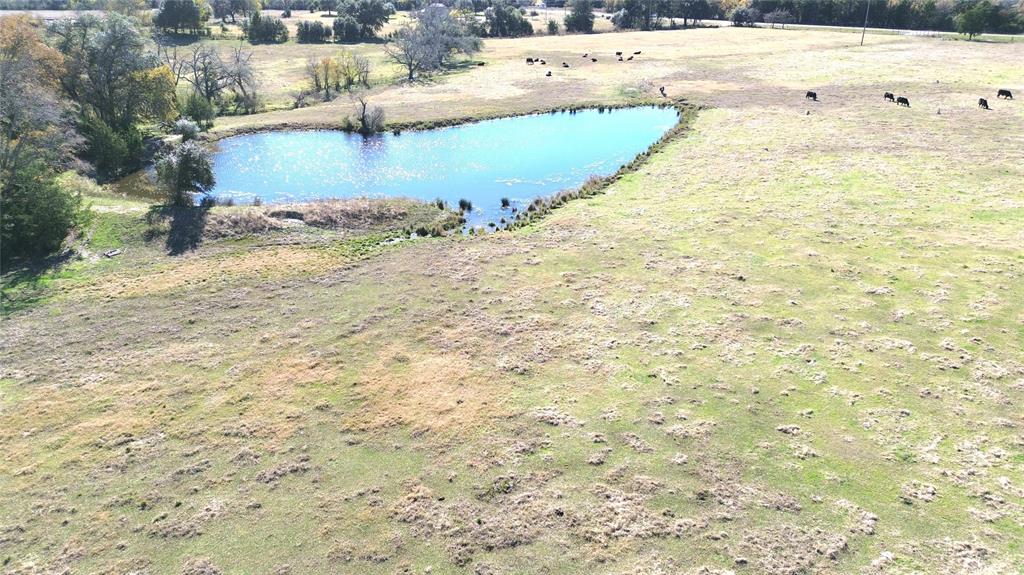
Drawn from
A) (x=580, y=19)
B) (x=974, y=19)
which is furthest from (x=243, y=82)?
(x=974, y=19)

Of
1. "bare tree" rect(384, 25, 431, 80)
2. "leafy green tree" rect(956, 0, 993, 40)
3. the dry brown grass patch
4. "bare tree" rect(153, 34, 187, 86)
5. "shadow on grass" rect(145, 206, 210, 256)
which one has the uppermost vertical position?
"leafy green tree" rect(956, 0, 993, 40)

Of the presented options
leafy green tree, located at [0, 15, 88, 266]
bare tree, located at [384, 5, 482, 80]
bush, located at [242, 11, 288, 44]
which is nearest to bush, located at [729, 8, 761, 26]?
bare tree, located at [384, 5, 482, 80]

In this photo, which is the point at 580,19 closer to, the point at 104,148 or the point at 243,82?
the point at 243,82

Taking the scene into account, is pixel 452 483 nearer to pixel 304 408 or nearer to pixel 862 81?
pixel 304 408

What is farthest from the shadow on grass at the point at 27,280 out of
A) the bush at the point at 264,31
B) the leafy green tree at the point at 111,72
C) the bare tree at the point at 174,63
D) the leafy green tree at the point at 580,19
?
the leafy green tree at the point at 580,19

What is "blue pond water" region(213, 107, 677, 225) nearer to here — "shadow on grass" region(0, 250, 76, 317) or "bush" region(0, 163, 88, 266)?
"bush" region(0, 163, 88, 266)

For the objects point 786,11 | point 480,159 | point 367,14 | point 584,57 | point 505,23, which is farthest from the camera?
point 786,11

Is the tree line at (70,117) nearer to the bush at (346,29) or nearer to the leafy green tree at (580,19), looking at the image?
the bush at (346,29)
